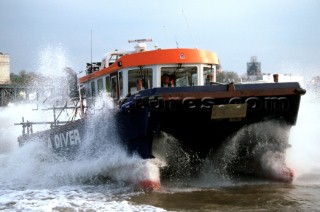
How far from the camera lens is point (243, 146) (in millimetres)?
8727

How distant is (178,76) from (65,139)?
10.3 feet

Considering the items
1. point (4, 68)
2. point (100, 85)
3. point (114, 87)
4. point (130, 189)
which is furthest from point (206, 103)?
point (4, 68)

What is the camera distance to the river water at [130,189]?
22.0 feet

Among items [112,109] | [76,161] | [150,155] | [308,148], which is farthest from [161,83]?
[308,148]

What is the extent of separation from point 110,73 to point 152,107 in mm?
2355

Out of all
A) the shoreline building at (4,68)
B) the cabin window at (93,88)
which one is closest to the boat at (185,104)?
the cabin window at (93,88)

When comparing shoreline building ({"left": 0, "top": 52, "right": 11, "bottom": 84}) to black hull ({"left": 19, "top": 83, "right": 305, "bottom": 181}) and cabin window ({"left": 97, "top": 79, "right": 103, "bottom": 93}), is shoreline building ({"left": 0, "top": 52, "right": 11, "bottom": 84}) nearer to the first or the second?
cabin window ({"left": 97, "top": 79, "right": 103, "bottom": 93})

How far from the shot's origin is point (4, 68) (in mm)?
88188

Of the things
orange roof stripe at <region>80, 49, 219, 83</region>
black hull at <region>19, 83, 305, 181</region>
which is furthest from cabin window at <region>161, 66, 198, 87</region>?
black hull at <region>19, 83, 305, 181</region>

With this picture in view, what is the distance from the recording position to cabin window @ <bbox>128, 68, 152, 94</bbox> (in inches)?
356

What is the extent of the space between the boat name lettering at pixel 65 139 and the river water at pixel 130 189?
1.26 ft

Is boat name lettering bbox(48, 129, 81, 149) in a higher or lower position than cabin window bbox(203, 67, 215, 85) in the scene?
lower

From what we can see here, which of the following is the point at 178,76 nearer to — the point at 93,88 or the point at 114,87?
the point at 114,87

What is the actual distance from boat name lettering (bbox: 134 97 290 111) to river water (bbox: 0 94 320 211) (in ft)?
3.96
